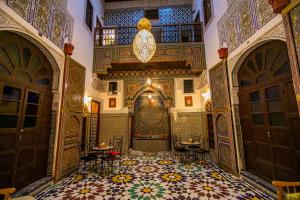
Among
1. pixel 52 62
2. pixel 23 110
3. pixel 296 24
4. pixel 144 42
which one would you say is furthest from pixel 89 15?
pixel 296 24

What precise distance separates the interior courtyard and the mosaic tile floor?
Answer: 0.9 inches

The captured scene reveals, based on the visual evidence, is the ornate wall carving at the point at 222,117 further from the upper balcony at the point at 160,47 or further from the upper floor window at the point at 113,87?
the upper floor window at the point at 113,87

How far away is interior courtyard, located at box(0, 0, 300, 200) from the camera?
8.16 feet

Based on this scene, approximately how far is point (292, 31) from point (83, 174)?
509 centimetres

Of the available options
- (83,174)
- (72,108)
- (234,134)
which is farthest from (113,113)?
(234,134)

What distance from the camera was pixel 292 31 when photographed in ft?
6.85

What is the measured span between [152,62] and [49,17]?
355 cm

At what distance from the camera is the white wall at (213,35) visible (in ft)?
14.0

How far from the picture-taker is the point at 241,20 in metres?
3.35

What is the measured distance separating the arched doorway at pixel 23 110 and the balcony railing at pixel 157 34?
10.5 feet

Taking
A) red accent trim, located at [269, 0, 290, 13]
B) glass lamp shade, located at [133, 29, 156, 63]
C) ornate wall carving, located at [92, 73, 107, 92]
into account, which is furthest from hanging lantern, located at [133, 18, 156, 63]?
ornate wall carving, located at [92, 73, 107, 92]

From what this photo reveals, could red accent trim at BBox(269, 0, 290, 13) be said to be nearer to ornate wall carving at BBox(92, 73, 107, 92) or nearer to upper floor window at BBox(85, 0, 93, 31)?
upper floor window at BBox(85, 0, 93, 31)

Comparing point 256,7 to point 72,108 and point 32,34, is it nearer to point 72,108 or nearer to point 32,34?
point 32,34

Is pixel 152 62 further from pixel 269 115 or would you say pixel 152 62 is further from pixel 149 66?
pixel 269 115
